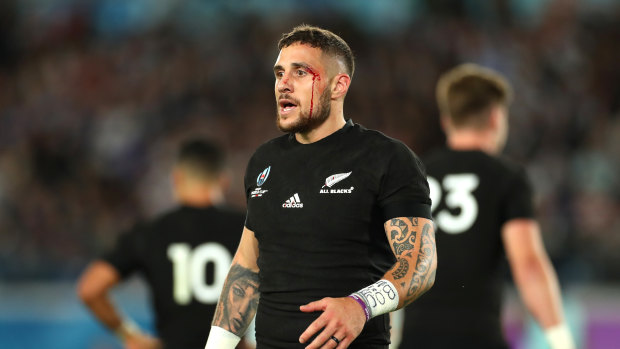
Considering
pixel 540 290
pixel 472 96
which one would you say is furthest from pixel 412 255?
pixel 472 96

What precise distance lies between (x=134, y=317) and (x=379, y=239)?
6.06m

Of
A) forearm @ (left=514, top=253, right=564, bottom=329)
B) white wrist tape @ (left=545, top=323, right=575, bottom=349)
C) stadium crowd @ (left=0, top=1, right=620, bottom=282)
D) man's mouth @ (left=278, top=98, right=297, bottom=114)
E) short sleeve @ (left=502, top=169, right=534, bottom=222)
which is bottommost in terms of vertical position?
white wrist tape @ (left=545, top=323, right=575, bottom=349)

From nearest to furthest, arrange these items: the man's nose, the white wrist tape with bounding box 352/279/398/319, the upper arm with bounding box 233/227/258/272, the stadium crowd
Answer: the white wrist tape with bounding box 352/279/398/319, the man's nose, the upper arm with bounding box 233/227/258/272, the stadium crowd

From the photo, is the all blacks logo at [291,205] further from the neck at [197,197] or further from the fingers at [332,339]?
the neck at [197,197]

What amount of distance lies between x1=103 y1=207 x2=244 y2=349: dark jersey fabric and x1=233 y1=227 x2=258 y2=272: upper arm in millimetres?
1690

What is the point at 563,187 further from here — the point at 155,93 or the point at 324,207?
the point at 324,207

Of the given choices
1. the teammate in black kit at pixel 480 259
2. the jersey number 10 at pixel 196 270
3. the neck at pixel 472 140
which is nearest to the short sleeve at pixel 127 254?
the jersey number 10 at pixel 196 270

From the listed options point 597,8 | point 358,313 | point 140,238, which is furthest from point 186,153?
point 597,8

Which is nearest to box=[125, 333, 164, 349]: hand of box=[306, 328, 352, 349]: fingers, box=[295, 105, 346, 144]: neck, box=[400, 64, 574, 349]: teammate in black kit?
box=[400, 64, 574, 349]: teammate in black kit

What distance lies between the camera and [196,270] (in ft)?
17.8

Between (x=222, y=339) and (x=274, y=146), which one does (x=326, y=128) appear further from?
(x=222, y=339)

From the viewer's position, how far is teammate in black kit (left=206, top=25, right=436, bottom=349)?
3.23 meters

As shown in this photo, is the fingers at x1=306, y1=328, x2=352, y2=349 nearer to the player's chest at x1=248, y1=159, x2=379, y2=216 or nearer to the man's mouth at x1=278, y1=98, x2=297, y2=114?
the player's chest at x1=248, y1=159, x2=379, y2=216

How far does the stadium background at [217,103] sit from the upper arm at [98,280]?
3.36 m
